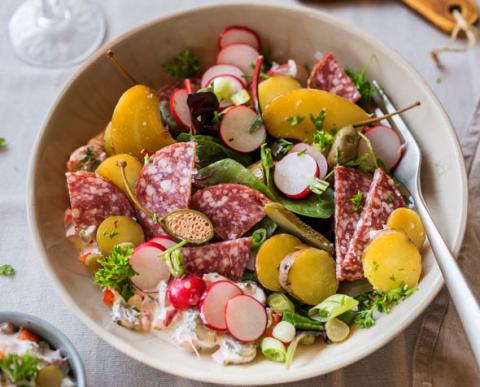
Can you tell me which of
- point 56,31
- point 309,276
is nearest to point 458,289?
point 309,276

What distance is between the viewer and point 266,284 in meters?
1.70

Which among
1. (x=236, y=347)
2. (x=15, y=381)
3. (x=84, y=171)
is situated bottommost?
(x=236, y=347)

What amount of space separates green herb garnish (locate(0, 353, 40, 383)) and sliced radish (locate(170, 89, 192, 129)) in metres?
0.83

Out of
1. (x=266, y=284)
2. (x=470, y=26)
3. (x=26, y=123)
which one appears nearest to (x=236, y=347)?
(x=266, y=284)

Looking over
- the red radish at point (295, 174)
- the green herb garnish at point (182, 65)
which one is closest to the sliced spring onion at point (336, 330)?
the red radish at point (295, 174)

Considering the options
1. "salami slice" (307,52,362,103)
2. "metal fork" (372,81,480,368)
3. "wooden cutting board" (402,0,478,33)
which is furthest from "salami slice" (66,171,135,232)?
"wooden cutting board" (402,0,478,33)

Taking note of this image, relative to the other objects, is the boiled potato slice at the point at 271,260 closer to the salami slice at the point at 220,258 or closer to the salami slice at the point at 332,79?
the salami slice at the point at 220,258

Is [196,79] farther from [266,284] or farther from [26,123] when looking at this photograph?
[266,284]

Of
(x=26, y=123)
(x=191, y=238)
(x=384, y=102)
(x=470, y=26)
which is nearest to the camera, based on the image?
(x=191, y=238)

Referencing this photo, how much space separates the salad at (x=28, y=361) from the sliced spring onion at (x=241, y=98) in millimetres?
893

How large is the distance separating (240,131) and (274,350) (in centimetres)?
65

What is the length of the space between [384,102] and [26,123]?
48.7 inches

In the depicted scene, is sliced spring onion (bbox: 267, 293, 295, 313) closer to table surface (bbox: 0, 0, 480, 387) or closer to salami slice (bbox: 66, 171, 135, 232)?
table surface (bbox: 0, 0, 480, 387)

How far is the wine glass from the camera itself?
2.41 m
